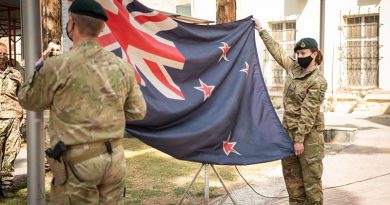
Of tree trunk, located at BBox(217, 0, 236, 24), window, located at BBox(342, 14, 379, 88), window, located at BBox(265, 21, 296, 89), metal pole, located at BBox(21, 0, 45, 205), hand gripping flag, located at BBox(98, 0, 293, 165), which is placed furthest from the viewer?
window, located at BBox(265, 21, 296, 89)

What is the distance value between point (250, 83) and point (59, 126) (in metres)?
2.61

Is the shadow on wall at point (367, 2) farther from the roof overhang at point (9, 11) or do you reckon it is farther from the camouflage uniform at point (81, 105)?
the camouflage uniform at point (81, 105)

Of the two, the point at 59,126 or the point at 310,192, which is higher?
the point at 59,126

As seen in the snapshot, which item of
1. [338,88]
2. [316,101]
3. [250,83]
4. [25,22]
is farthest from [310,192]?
[338,88]

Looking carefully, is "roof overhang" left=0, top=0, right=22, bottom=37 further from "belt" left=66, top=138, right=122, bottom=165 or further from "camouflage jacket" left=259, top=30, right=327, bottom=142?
"belt" left=66, top=138, right=122, bottom=165

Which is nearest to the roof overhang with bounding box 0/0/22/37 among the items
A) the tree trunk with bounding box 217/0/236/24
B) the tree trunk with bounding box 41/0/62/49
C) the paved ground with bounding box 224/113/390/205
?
the tree trunk with bounding box 41/0/62/49

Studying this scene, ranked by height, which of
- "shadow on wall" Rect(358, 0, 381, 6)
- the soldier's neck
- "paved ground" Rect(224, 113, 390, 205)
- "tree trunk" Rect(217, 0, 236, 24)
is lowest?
"paved ground" Rect(224, 113, 390, 205)

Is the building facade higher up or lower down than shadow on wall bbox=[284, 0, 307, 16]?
lower down

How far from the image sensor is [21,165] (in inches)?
336

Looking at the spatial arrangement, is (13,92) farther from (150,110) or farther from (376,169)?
(376,169)

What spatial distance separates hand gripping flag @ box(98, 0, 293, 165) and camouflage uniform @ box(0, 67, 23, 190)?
8.67ft

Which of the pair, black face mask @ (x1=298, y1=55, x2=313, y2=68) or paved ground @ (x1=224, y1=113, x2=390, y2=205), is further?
paved ground @ (x1=224, y1=113, x2=390, y2=205)

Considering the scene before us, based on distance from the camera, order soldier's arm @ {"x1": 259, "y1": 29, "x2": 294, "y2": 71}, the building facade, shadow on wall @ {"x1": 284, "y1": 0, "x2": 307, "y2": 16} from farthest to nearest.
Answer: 1. shadow on wall @ {"x1": 284, "y1": 0, "x2": 307, "y2": 16}
2. the building facade
3. soldier's arm @ {"x1": 259, "y1": 29, "x2": 294, "y2": 71}

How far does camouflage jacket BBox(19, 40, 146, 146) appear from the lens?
8.54 ft
